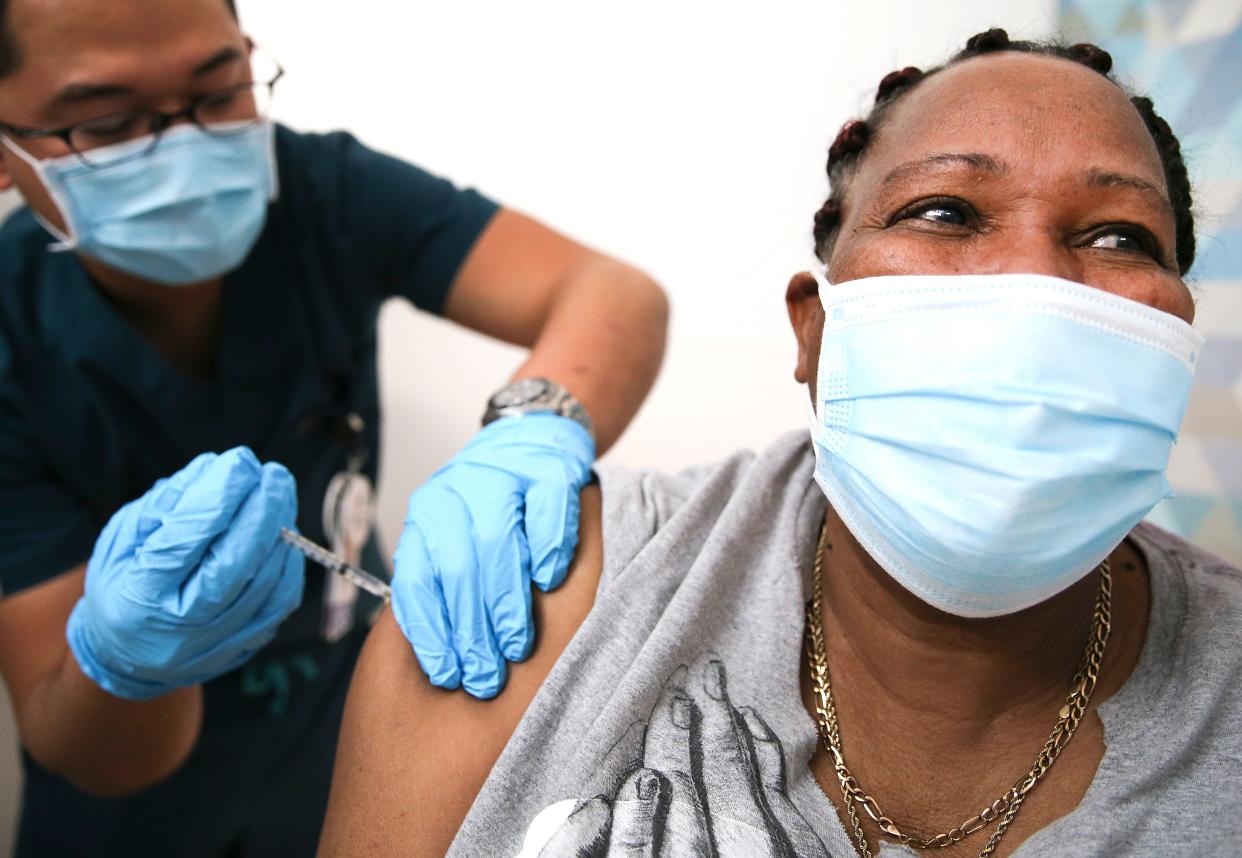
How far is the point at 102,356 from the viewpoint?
1.41 meters

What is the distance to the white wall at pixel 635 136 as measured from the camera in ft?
6.63

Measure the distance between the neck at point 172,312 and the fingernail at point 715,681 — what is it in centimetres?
99

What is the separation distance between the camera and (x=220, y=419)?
5.00 ft

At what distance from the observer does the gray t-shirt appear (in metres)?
0.84

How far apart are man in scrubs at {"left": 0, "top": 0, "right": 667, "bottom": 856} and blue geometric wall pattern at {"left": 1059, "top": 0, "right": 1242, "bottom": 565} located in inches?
34.1

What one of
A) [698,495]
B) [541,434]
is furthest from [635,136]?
[698,495]

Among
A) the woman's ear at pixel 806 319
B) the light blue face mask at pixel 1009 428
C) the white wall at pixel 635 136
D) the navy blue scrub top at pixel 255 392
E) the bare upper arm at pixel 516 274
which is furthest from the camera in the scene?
the white wall at pixel 635 136

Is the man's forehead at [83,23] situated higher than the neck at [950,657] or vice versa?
the man's forehead at [83,23]

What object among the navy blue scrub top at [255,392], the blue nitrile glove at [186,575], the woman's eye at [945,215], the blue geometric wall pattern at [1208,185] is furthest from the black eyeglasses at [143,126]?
the blue geometric wall pattern at [1208,185]

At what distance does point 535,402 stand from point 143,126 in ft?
2.14

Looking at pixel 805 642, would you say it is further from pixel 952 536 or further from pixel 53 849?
pixel 53 849

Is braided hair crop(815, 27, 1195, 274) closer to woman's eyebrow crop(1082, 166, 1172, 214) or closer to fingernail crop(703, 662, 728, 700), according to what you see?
woman's eyebrow crop(1082, 166, 1172, 214)

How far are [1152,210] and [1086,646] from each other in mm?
439

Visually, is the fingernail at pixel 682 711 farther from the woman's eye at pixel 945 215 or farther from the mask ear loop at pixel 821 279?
the woman's eye at pixel 945 215
